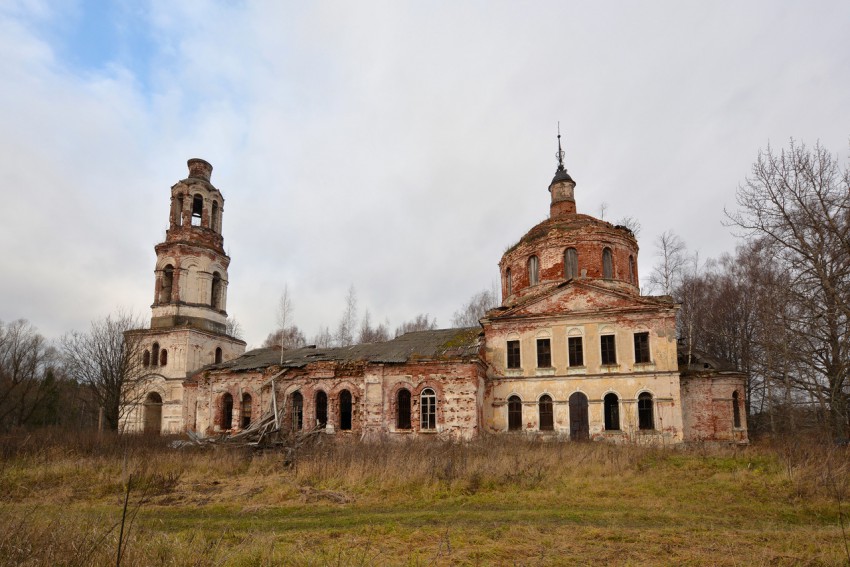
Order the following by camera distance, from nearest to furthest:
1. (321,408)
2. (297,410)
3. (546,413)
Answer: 1. (546,413)
2. (321,408)
3. (297,410)

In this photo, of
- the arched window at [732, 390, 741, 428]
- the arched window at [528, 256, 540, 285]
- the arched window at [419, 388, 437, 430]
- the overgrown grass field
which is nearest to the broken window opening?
the arched window at [419, 388, 437, 430]

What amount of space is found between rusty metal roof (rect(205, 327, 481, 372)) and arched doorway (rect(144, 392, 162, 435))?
3.60 meters

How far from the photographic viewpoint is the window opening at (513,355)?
2333 centimetres

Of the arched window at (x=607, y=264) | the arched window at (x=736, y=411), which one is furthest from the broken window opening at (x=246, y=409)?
the arched window at (x=736, y=411)

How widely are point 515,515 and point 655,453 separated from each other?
8261 mm

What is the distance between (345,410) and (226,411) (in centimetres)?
670

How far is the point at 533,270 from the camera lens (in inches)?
1059

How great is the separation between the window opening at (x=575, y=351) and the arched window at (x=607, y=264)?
450cm

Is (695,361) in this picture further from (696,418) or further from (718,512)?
(718,512)

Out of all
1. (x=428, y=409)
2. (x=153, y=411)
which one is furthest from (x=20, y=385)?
(x=428, y=409)

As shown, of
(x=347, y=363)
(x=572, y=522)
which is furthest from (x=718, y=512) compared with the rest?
(x=347, y=363)

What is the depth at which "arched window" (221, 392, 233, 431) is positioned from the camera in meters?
26.0

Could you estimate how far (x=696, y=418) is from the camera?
22469 mm

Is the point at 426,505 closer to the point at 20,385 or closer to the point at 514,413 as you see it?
the point at 514,413
